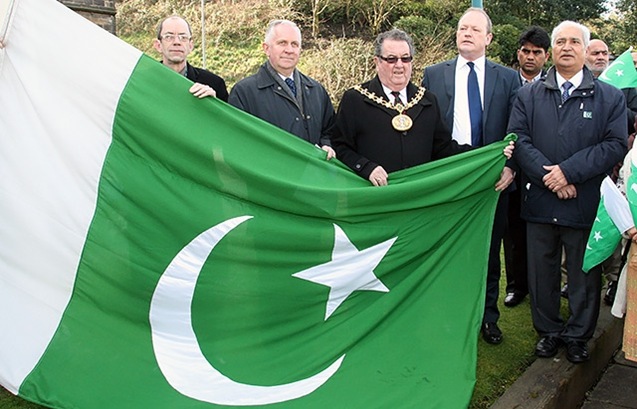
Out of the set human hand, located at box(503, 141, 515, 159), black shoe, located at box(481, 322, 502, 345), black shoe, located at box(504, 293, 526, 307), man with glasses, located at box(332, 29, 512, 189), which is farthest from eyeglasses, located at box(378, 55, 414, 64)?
black shoe, located at box(504, 293, 526, 307)

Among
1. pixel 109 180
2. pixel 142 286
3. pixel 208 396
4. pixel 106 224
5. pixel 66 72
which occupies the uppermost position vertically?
pixel 66 72

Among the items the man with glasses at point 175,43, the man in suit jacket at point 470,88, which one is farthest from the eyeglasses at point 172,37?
the man in suit jacket at point 470,88

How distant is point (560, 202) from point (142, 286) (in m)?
2.37

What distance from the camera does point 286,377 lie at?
10.3 ft

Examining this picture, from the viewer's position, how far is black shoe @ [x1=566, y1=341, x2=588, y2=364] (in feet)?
13.0

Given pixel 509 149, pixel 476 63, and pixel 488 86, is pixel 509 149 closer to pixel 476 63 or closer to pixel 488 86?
pixel 488 86

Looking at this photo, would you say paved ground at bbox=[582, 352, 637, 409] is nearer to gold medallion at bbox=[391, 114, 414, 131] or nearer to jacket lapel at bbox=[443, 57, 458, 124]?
jacket lapel at bbox=[443, 57, 458, 124]

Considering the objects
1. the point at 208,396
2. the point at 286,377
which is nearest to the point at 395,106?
the point at 286,377

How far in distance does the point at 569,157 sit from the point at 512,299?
5.15ft

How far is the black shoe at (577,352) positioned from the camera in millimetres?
3969

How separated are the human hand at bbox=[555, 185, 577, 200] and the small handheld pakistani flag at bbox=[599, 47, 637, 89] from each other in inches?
81.2

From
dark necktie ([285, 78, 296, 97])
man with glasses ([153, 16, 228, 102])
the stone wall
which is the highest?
the stone wall

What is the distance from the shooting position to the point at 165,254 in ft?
10.2

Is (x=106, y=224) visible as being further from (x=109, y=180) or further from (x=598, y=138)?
(x=598, y=138)
